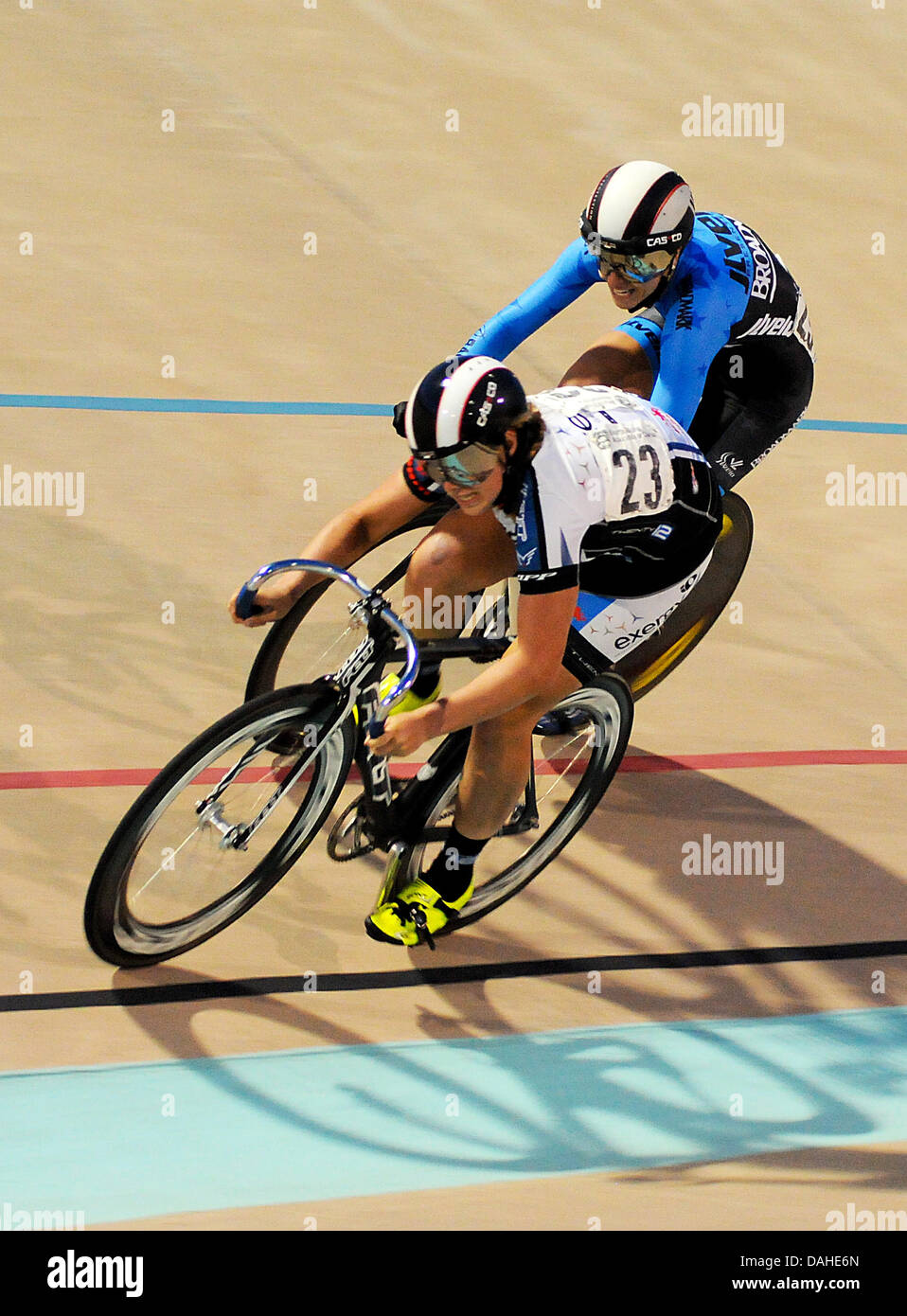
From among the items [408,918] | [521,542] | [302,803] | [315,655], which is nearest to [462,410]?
[521,542]

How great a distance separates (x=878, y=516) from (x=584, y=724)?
2489mm

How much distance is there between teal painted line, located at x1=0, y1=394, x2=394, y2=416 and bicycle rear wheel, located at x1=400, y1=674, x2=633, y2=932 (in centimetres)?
225

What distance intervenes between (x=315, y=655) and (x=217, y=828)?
1.18 metres

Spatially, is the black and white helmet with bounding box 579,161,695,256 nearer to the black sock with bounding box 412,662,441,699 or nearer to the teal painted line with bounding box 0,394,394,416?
the black sock with bounding box 412,662,441,699

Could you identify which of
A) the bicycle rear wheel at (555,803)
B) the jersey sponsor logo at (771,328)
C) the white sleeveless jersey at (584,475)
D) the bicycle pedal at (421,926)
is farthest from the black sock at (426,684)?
the jersey sponsor logo at (771,328)

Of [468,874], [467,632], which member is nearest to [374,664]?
[468,874]

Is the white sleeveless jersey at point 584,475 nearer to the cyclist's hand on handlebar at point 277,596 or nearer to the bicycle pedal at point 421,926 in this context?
the cyclist's hand on handlebar at point 277,596

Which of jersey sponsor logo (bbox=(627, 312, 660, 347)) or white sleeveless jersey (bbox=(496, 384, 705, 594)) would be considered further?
jersey sponsor logo (bbox=(627, 312, 660, 347))

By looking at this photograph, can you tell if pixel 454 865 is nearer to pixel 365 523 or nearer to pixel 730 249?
pixel 365 523

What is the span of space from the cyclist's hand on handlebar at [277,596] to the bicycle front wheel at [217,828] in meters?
0.23

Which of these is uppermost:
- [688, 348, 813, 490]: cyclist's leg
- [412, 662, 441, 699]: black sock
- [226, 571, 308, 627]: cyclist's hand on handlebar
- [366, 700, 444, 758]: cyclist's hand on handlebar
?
[688, 348, 813, 490]: cyclist's leg

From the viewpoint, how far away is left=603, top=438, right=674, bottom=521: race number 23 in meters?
3.07

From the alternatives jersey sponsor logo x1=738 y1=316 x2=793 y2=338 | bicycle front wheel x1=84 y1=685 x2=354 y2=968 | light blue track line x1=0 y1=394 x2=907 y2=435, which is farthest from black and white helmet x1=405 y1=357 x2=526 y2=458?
light blue track line x1=0 y1=394 x2=907 y2=435

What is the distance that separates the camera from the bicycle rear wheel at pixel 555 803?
11.9 feet
